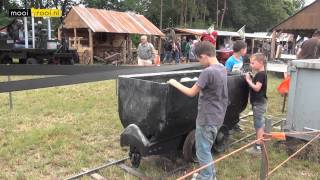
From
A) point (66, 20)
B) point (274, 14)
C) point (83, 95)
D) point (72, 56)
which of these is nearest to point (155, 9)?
point (274, 14)

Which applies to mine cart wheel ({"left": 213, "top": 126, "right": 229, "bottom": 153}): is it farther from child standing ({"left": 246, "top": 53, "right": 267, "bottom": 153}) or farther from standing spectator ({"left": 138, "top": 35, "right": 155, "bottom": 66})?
standing spectator ({"left": 138, "top": 35, "right": 155, "bottom": 66})

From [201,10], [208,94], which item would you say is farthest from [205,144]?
[201,10]

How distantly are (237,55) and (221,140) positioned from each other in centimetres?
155

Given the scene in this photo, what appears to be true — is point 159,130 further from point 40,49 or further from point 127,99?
point 40,49

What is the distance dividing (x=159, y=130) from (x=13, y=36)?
1773cm

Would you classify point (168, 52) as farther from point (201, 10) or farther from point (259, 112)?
point (201, 10)

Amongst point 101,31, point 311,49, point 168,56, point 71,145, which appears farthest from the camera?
point 168,56

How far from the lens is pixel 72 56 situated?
22.1 meters

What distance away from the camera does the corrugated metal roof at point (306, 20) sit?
822 inches

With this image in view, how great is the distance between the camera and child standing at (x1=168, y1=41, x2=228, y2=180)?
4160 mm

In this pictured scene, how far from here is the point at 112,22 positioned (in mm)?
26375

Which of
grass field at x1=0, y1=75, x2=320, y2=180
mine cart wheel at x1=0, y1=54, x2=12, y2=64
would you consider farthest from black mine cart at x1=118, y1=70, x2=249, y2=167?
mine cart wheel at x1=0, y1=54, x2=12, y2=64

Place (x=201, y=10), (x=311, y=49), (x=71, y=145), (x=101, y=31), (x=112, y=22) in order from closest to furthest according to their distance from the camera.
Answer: (x=71, y=145) → (x=311, y=49) → (x=101, y=31) → (x=112, y=22) → (x=201, y=10)

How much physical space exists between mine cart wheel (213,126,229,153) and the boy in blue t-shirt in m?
1.22
